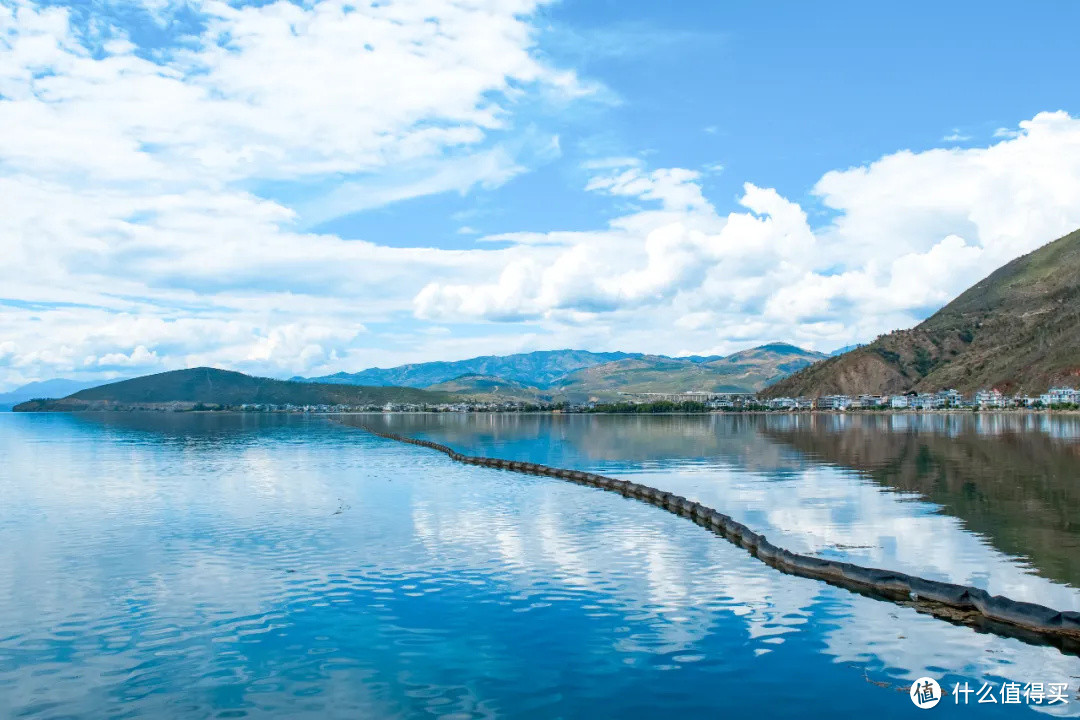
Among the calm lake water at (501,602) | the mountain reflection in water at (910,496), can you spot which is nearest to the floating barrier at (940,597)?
the calm lake water at (501,602)

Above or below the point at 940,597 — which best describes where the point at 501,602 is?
below

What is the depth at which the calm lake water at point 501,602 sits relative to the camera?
22.9m

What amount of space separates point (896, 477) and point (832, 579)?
48.2m

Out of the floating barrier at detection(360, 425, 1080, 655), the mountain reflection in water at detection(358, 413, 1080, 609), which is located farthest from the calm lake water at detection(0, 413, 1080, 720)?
the floating barrier at detection(360, 425, 1080, 655)

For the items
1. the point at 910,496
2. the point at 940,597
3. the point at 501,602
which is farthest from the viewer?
the point at 910,496

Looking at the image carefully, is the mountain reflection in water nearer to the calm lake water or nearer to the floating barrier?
the calm lake water

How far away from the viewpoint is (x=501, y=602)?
32.7 m

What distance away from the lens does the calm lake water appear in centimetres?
2294

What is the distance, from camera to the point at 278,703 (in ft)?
73.0

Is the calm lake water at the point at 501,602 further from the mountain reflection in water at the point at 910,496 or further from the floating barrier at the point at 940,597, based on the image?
the floating barrier at the point at 940,597

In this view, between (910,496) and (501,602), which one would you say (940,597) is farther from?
(910,496)

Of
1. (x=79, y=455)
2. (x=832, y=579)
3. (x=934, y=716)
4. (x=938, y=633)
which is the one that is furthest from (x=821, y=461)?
(x=79, y=455)

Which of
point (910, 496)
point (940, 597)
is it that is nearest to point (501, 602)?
point (940, 597)

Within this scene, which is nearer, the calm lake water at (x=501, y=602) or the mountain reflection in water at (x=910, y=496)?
the calm lake water at (x=501, y=602)
